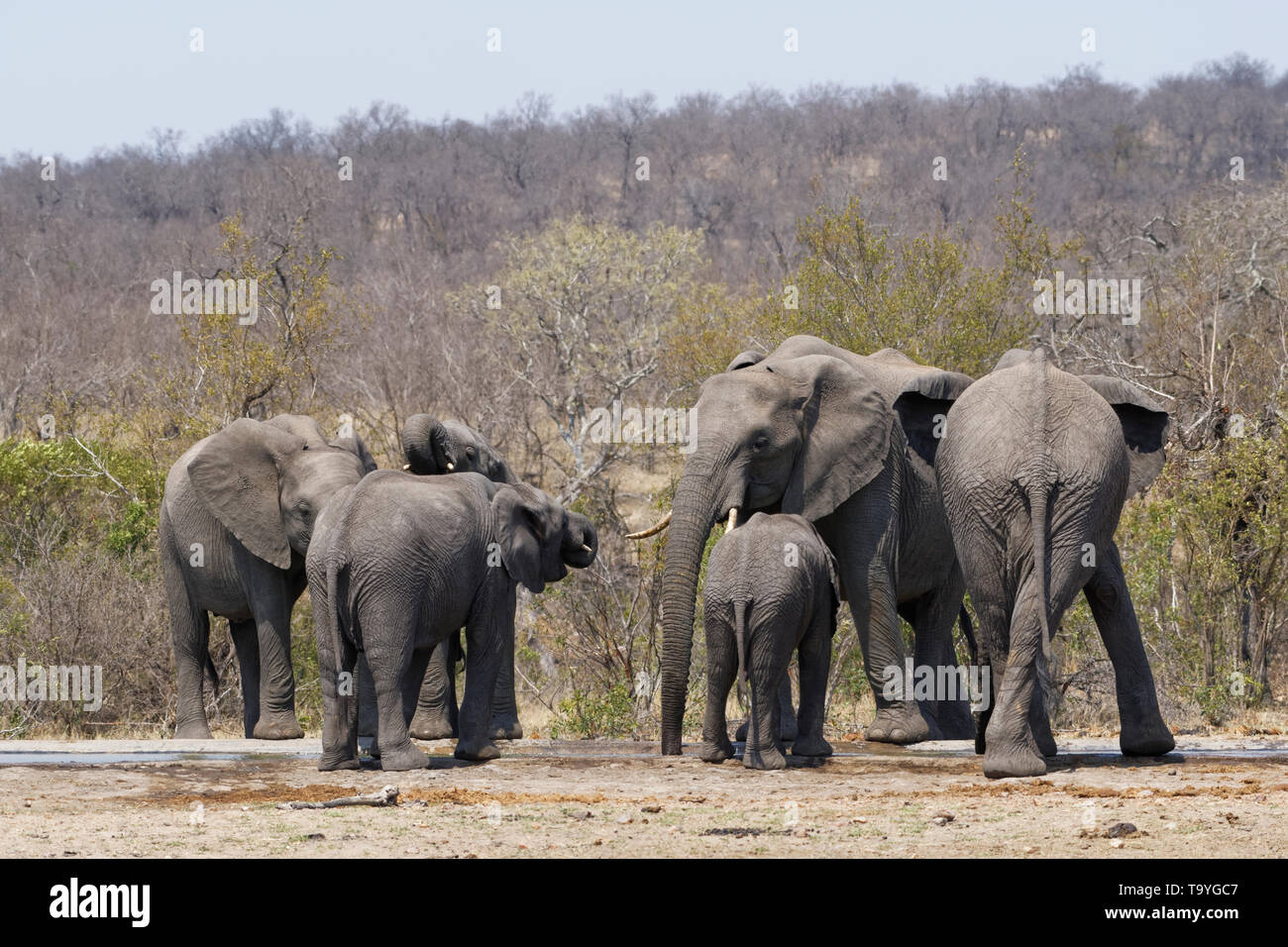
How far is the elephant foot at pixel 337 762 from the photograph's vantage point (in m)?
11.3

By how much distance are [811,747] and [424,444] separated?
12.5ft

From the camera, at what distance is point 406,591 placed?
11.2 meters

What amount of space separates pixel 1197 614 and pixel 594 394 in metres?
22.3

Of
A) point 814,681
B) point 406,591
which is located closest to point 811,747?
point 814,681

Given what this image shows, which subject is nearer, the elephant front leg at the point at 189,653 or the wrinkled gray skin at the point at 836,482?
the wrinkled gray skin at the point at 836,482

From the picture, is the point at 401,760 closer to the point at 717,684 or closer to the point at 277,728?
the point at 717,684

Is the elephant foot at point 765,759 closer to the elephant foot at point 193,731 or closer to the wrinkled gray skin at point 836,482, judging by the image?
the wrinkled gray skin at point 836,482

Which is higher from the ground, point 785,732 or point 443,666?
point 443,666

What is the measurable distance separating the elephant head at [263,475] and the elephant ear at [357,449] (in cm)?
3

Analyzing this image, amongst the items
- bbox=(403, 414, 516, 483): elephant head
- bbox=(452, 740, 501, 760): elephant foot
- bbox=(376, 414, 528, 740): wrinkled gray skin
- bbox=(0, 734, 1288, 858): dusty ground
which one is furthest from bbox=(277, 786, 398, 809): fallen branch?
bbox=(403, 414, 516, 483): elephant head

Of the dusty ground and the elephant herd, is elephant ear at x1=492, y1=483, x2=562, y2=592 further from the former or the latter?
the dusty ground

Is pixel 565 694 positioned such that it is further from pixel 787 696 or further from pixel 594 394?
pixel 594 394

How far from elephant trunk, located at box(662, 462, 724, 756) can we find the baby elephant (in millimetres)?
319

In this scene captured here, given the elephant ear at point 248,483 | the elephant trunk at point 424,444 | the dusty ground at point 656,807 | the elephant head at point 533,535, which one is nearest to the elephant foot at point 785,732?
the dusty ground at point 656,807
